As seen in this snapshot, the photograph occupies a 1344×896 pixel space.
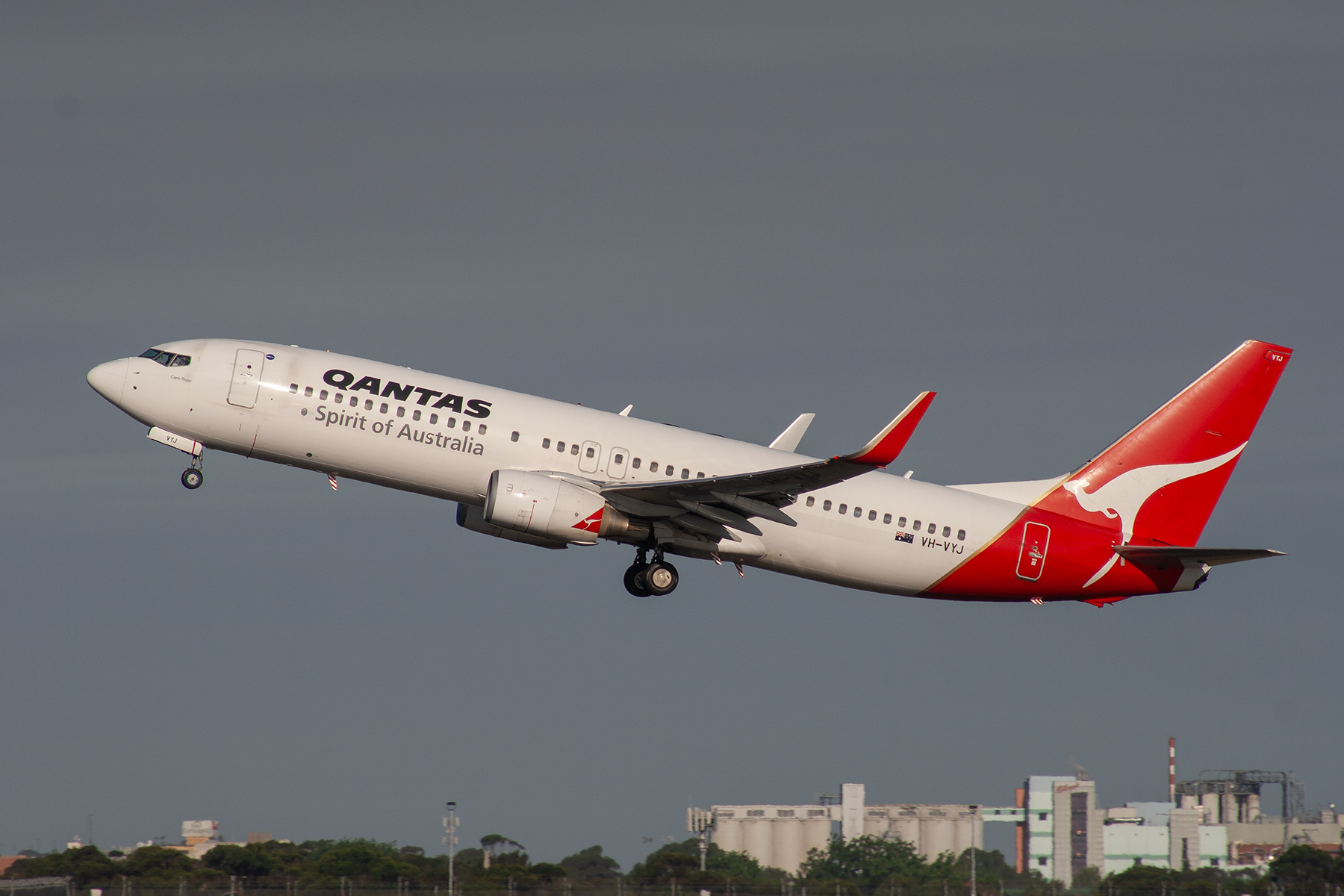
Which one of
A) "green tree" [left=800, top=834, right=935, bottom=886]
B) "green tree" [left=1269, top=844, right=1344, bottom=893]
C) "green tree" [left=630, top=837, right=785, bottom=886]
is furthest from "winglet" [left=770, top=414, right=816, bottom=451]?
"green tree" [left=800, top=834, right=935, bottom=886]

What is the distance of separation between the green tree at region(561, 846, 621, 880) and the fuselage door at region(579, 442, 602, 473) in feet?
75.7

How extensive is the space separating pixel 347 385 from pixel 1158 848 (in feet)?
450

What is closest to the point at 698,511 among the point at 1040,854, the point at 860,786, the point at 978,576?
the point at 978,576

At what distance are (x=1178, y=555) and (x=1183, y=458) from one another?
4916 millimetres

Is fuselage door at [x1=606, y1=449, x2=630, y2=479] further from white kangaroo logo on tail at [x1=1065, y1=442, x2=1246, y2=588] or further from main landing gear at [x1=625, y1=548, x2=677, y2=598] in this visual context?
white kangaroo logo on tail at [x1=1065, y1=442, x2=1246, y2=588]

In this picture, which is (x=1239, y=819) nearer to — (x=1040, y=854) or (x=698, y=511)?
(x=1040, y=854)

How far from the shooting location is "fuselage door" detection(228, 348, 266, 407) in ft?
132

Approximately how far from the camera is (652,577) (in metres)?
42.8

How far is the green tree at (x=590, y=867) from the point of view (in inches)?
2382

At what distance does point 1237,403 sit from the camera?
48250 millimetres

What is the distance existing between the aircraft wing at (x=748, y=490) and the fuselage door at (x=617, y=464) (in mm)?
473

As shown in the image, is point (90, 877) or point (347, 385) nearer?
point (347, 385)

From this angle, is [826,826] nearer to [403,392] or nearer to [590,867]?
[590,867]

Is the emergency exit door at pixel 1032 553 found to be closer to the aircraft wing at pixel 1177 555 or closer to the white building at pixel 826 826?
the aircraft wing at pixel 1177 555
